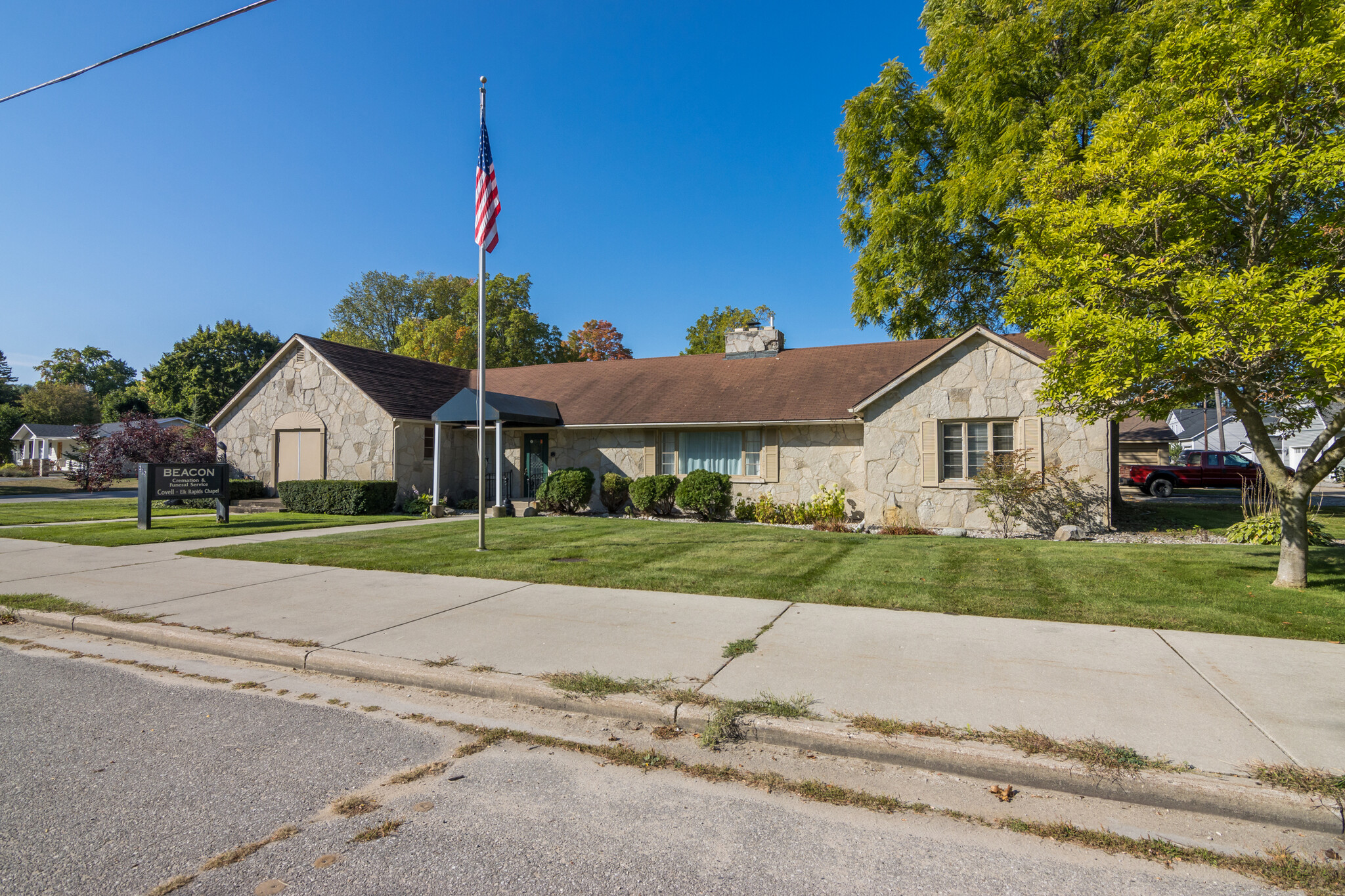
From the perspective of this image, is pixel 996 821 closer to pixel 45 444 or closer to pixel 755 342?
pixel 755 342

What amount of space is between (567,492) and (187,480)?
888cm


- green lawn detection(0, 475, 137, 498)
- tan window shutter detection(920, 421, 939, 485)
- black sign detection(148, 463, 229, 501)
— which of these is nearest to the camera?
tan window shutter detection(920, 421, 939, 485)

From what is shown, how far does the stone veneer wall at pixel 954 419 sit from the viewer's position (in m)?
13.6

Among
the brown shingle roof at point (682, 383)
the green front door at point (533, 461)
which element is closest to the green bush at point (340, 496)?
the brown shingle roof at point (682, 383)

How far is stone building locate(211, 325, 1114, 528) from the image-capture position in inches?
563

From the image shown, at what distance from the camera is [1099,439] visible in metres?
13.3

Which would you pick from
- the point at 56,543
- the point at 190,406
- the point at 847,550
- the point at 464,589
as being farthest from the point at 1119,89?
the point at 190,406

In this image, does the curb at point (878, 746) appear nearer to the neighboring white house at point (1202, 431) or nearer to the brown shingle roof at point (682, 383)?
the brown shingle roof at point (682, 383)

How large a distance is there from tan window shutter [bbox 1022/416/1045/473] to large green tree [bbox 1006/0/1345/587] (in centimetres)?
531

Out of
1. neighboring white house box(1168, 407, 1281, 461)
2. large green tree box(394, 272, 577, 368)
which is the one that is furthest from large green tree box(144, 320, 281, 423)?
neighboring white house box(1168, 407, 1281, 461)

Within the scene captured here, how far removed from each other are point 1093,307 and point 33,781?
397 inches

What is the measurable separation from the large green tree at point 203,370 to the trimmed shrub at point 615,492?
147ft

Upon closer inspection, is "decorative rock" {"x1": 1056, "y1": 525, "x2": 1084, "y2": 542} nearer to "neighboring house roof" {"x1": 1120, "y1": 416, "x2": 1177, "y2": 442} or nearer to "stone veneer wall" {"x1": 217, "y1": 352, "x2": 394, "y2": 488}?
"stone veneer wall" {"x1": 217, "y1": 352, "x2": 394, "y2": 488}

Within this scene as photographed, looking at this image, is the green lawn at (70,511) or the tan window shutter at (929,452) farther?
the green lawn at (70,511)
